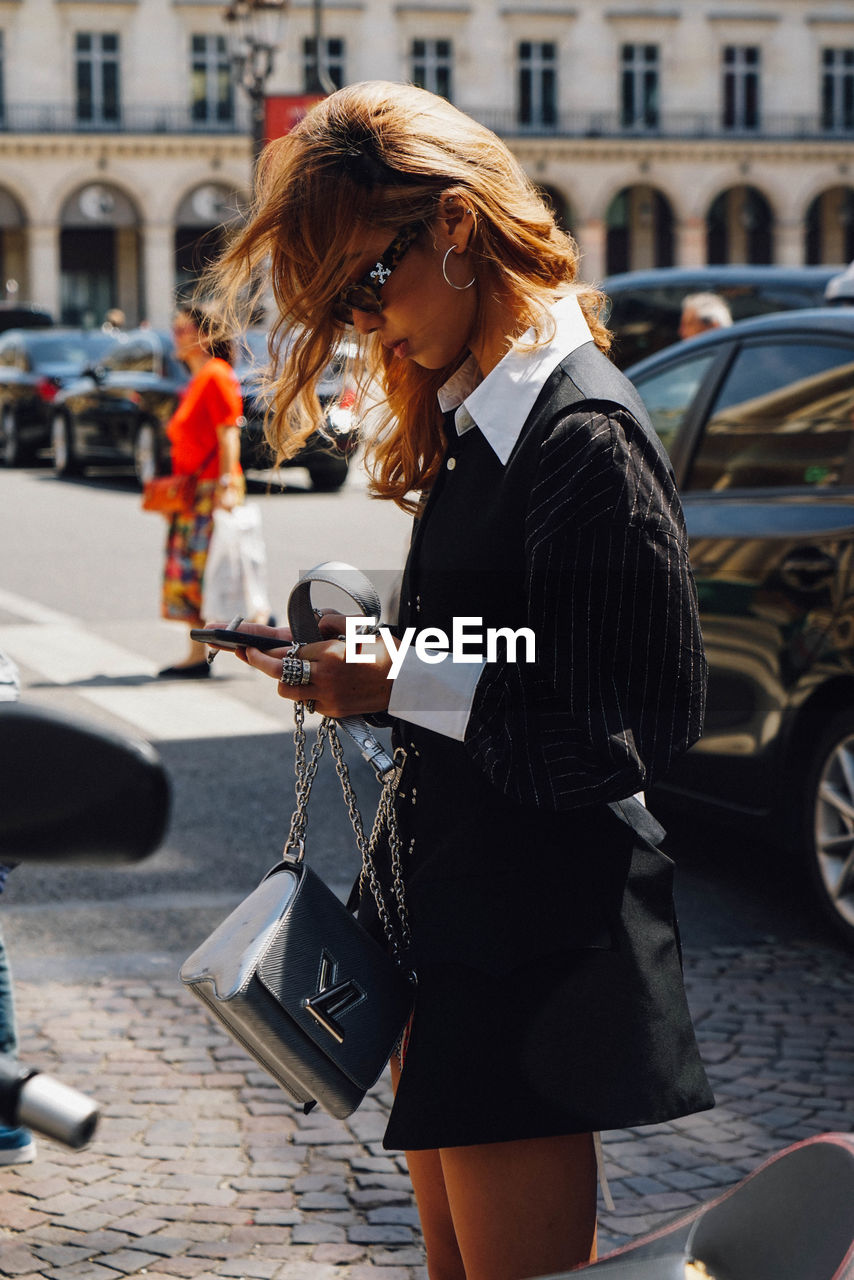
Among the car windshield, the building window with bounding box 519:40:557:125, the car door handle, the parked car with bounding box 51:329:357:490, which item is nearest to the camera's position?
the car door handle

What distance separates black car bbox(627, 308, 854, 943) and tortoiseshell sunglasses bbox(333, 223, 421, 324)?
9.66ft

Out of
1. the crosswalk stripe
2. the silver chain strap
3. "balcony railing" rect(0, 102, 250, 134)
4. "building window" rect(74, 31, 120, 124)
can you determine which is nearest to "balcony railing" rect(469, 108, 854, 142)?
"balcony railing" rect(0, 102, 250, 134)

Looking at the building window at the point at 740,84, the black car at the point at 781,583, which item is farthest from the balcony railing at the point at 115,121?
the black car at the point at 781,583

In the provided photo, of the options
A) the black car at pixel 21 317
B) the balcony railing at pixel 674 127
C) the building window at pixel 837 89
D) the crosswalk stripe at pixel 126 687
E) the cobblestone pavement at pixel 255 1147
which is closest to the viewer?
the cobblestone pavement at pixel 255 1147

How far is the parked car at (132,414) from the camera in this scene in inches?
689

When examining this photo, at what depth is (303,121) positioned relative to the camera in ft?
6.09

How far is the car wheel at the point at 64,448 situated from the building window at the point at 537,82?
109 feet

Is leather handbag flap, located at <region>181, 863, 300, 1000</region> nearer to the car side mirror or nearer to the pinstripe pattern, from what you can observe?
the pinstripe pattern

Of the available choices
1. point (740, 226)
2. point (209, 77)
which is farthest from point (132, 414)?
point (740, 226)

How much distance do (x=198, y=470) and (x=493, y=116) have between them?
4337 centimetres

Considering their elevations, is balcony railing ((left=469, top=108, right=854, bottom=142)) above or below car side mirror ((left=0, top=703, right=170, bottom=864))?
above

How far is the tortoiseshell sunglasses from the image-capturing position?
71.8 inches

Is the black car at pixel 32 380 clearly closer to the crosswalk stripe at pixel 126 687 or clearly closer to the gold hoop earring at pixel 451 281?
the crosswalk stripe at pixel 126 687

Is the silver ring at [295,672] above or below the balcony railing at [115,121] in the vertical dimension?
below
